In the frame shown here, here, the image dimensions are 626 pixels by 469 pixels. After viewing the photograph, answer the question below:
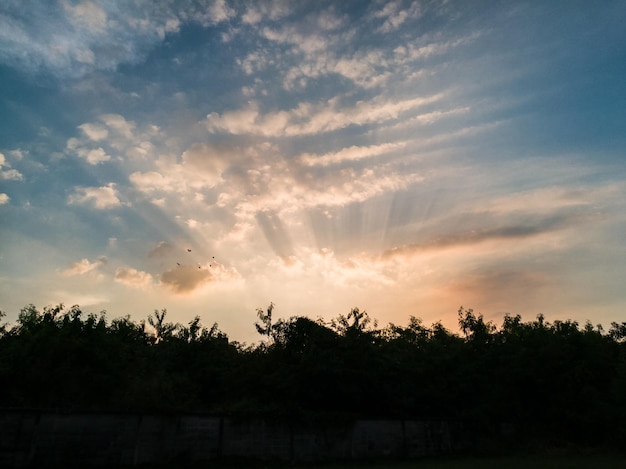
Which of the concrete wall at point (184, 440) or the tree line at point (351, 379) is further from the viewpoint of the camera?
the tree line at point (351, 379)

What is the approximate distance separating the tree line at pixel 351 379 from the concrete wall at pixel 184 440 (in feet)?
4.13

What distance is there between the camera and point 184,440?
25.2 meters

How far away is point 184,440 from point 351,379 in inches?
538

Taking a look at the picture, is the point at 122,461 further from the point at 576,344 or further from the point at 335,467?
the point at 576,344

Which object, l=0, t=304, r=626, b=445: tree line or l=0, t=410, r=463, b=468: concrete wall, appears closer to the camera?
l=0, t=410, r=463, b=468: concrete wall

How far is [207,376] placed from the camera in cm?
4391

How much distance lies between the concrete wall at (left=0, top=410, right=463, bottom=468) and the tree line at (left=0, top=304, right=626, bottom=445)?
1.26 metres

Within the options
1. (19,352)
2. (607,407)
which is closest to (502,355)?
(607,407)

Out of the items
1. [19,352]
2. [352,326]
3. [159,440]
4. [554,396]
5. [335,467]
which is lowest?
[335,467]

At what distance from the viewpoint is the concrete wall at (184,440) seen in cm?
2109

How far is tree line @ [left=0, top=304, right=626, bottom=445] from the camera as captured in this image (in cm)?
3397

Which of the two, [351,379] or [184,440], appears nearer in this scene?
[184,440]

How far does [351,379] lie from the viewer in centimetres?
3388

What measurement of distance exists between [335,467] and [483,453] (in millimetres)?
15671
